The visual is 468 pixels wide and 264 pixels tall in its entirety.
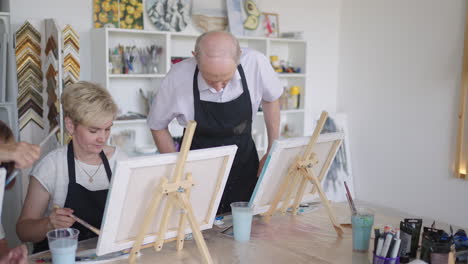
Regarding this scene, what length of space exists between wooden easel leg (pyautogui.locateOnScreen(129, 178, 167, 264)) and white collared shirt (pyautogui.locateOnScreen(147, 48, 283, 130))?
83 cm

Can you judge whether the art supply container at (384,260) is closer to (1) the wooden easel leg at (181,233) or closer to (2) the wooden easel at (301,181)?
(2) the wooden easel at (301,181)

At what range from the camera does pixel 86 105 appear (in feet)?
6.22

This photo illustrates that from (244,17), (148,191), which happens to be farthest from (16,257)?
(244,17)

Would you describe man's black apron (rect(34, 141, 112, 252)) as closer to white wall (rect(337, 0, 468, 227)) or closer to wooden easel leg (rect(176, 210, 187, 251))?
wooden easel leg (rect(176, 210, 187, 251))

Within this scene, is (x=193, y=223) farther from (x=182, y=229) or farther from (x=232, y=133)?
(x=232, y=133)

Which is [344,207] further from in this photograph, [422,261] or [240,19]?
Answer: [240,19]

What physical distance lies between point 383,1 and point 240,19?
143 cm

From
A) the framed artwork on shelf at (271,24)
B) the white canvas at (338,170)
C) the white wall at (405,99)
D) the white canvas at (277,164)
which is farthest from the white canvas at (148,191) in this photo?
the white canvas at (338,170)

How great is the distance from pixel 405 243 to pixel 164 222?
793mm

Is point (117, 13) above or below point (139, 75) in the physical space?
above

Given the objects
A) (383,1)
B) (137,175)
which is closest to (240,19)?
(383,1)

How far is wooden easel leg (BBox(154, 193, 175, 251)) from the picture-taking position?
157 centimetres

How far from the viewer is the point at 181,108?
7.57 ft

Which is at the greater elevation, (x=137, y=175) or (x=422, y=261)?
(x=137, y=175)
